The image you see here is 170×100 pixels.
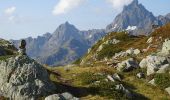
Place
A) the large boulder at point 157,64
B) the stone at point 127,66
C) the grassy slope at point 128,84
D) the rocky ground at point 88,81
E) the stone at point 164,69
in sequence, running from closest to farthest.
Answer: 1. the rocky ground at point 88,81
2. the grassy slope at point 128,84
3. the stone at point 164,69
4. the large boulder at point 157,64
5. the stone at point 127,66

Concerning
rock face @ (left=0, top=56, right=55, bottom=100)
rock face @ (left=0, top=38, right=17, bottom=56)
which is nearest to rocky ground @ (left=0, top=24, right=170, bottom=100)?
rock face @ (left=0, top=56, right=55, bottom=100)

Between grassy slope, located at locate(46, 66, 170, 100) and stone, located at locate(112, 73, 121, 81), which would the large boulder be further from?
stone, located at locate(112, 73, 121, 81)

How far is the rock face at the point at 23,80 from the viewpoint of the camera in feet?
125

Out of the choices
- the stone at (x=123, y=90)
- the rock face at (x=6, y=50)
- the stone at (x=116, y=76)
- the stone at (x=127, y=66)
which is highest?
the rock face at (x=6, y=50)

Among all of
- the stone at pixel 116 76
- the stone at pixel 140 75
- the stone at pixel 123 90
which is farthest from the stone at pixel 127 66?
the stone at pixel 123 90

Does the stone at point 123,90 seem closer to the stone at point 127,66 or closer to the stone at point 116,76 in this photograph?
the stone at point 116,76

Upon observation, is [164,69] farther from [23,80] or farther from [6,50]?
[6,50]

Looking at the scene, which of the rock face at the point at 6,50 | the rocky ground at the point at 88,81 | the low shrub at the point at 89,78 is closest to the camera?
the rocky ground at the point at 88,81

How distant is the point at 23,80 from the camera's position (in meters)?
39.0

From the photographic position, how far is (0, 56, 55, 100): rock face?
38.1 m

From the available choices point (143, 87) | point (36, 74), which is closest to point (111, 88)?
point (143, 87)

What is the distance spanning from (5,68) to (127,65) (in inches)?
828

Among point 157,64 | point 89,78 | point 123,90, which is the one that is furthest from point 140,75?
point 123,90

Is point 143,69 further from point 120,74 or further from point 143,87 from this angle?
point 143,87
